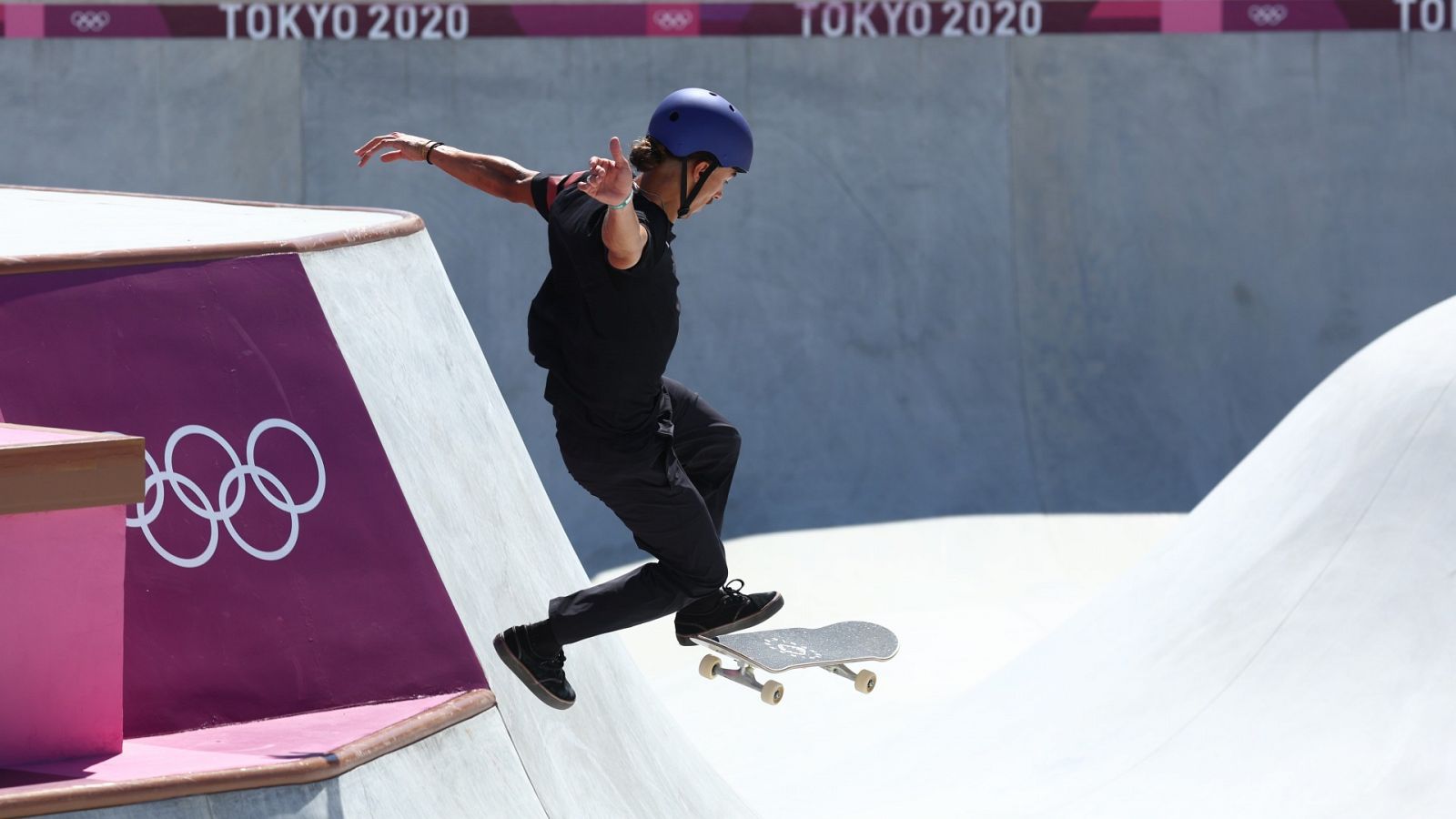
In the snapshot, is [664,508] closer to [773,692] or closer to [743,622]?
[743,622]

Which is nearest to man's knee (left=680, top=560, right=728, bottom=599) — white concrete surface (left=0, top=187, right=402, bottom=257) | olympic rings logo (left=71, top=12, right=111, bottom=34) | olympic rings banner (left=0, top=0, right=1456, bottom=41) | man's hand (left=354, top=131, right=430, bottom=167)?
man's hand (left=354, top=131, right=430, bottom=167)

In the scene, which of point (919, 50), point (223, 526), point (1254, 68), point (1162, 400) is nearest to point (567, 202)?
point (223, 526)

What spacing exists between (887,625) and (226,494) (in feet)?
21.3

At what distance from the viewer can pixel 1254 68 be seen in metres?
15.4

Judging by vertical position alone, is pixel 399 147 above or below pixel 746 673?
above

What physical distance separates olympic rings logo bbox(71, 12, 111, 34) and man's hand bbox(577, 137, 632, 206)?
12.8 metres

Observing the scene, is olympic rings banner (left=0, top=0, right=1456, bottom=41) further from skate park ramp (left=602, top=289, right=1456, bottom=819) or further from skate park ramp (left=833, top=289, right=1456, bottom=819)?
skate park ramp (left=833, top=289, right=1456, bottom=819)

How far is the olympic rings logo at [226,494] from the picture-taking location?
4375mm

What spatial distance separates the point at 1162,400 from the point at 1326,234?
273 centimetres

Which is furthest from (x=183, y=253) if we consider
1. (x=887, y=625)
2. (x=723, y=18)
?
(x=723, y=18)

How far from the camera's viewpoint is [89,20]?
586 inches

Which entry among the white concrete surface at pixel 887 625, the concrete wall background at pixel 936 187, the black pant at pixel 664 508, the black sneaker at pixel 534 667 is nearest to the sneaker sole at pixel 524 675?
the black sneaker at pixel 534 667

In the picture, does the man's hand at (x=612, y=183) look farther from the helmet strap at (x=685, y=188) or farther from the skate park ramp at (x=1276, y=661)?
the skate park ramp at (x=1276, y=661)

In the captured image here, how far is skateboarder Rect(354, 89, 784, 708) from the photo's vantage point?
4.10 meters
